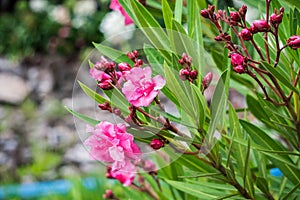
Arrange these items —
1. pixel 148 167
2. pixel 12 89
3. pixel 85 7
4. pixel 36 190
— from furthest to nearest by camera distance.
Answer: pixel 85 7 → pixel 12 89 → pixel 36 190 → pixel 148 167

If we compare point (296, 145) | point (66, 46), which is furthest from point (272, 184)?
point (66, 46)

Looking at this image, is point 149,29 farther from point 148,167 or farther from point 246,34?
point 148,167

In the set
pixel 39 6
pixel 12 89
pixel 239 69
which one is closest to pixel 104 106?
pixel 239 69

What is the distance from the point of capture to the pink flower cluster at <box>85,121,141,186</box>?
0.49 metres

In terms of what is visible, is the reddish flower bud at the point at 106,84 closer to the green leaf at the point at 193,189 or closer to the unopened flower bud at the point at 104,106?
the unopened flower bud at the point at 104,106

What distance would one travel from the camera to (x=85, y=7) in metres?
6.28

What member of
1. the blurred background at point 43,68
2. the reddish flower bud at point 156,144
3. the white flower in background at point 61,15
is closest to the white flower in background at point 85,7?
the blurred background at point 43,68

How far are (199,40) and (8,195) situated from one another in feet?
7.46

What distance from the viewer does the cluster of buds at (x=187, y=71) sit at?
1.55 ft

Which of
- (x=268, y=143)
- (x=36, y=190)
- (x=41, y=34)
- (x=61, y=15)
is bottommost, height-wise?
(x=41, y=34)

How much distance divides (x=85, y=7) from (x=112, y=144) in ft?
19.4

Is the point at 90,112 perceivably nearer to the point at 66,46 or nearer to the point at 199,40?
the point at 199,40

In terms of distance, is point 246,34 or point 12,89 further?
point 12,89

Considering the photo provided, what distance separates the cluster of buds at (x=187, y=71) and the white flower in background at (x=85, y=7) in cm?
588
